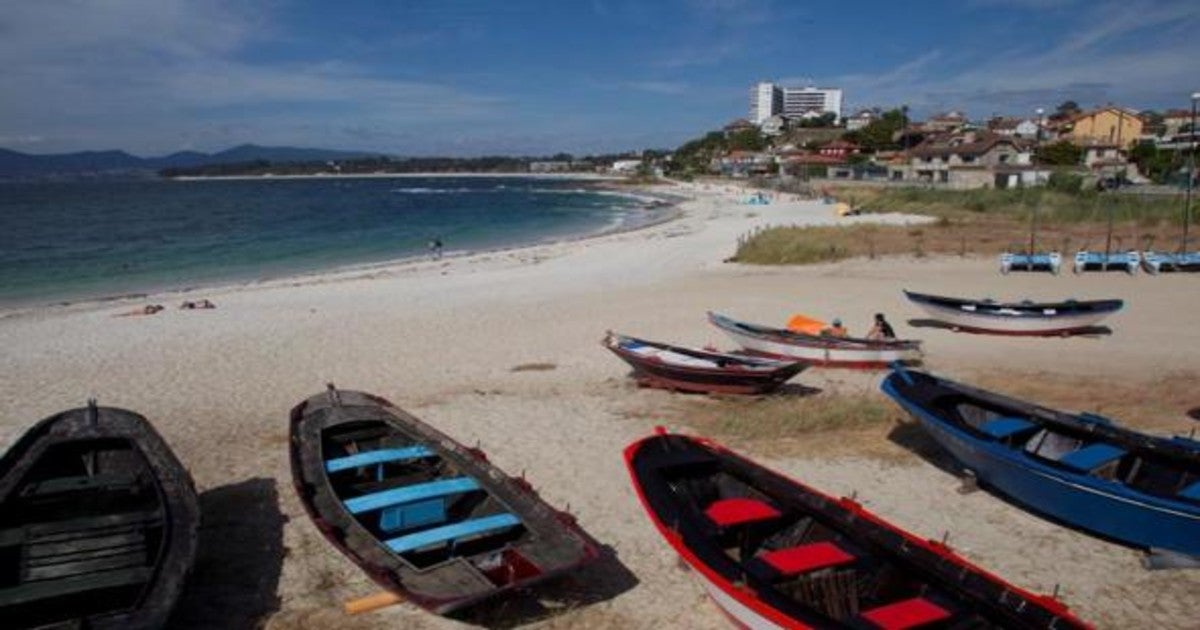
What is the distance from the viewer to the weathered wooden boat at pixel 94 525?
20.1 ft

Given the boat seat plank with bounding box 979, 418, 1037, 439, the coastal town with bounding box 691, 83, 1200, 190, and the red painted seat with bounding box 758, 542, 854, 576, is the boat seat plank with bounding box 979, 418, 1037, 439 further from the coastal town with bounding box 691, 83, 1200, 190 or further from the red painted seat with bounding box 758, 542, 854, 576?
the coastal town with bounding box 691, 83, 1200, 190

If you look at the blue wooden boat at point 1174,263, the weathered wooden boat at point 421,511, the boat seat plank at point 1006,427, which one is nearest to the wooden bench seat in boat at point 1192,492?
the boat seat plank at point 1006,427

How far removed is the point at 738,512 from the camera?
7.13 m

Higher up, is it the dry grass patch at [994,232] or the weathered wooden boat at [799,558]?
the dry grass patch at [994,232]

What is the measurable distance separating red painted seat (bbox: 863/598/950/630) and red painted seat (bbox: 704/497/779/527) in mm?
1477

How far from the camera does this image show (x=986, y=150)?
81.9m

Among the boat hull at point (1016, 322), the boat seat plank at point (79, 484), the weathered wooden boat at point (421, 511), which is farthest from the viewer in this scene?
the boat hull at point (1016, 322)

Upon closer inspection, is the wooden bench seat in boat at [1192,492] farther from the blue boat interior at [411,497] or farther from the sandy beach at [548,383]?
the blue boat interior at [411,497]

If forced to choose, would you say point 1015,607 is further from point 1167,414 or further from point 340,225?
point 340,225

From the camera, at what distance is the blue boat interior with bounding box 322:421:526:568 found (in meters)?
7.37

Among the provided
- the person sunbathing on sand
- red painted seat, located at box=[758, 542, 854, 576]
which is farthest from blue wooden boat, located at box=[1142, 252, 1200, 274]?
the person sunbathing on sand

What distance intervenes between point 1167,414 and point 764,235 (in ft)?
78.5

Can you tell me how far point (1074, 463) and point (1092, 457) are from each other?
0.29m

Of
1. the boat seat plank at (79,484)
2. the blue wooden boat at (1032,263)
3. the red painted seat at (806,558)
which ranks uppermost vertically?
the blue wooden boat at (1032,263)
